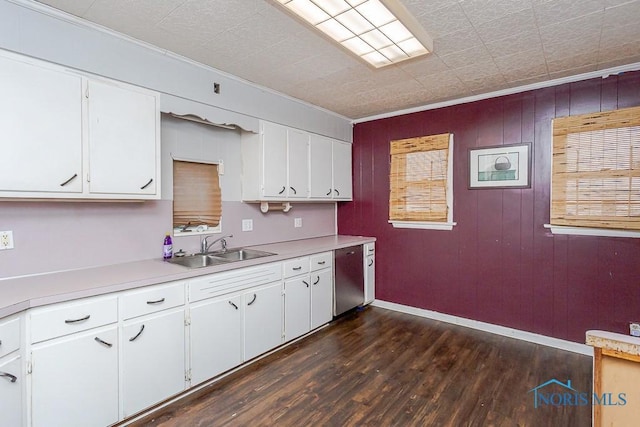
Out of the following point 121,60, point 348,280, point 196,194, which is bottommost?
point 348,280

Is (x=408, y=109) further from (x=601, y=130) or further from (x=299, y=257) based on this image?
(x=299, y=257)

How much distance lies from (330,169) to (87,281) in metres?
2.75

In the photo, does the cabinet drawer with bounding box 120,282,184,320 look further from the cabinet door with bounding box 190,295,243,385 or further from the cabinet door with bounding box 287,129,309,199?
the cabinet door with bounding box 287,129,309,199

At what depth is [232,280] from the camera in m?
2.47

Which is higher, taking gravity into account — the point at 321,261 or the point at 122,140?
the point at 122,140

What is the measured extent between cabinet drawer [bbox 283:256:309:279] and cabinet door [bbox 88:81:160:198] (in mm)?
1291

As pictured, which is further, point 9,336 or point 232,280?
point 232,280

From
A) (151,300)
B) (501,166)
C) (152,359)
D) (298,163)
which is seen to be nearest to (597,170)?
(501,166)

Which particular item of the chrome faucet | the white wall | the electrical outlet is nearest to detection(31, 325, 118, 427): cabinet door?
the electrical outlet

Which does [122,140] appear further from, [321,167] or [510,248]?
[510,248]

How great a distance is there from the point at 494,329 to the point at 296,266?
7.22ft

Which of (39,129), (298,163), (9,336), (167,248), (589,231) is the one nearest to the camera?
(9,336)

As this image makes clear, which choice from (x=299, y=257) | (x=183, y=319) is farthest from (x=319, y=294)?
(x=183, y=319)

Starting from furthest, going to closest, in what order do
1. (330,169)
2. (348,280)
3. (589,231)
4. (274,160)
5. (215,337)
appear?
(330,169) → (348,280) → (274,160) → (589,231) → (215,337)
